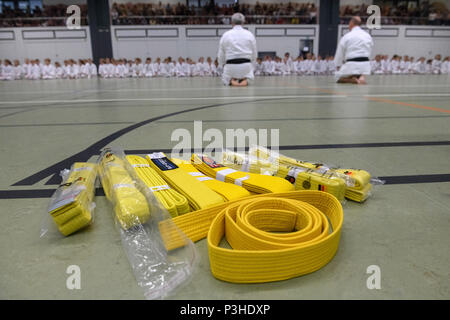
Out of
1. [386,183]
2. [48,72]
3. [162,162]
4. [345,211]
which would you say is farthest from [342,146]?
[48,72]

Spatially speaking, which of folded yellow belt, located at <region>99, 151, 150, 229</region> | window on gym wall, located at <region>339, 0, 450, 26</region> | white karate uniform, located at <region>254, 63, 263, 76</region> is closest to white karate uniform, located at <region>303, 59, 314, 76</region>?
white karate uniform, located at <region>254, 63, 263, 76</region>

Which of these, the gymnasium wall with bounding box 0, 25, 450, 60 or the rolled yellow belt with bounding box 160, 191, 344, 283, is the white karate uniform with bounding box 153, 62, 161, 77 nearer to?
the gymnasium wall with bounding box 0, 25, 450, 60

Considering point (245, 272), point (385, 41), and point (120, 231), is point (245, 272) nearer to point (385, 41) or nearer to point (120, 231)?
point (120, 231)

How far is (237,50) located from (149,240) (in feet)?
23.7

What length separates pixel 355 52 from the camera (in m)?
7.95

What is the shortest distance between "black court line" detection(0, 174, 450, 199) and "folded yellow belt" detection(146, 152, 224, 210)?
0.30 m

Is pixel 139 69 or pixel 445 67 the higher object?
pixel 139 69

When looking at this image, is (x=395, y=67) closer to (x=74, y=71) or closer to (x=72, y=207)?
(x=74, y=71)

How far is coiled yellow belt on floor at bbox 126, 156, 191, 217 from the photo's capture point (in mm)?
1163

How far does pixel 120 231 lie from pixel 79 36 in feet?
60.0

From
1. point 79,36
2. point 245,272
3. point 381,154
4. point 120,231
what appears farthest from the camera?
point 79,36

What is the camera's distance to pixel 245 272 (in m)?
0.84

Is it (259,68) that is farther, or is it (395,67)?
(259,68)
